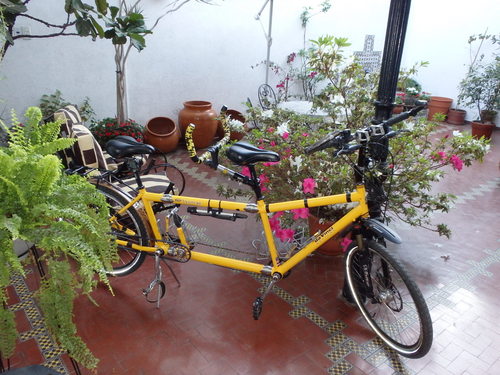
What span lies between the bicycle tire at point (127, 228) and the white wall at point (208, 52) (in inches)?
65.4

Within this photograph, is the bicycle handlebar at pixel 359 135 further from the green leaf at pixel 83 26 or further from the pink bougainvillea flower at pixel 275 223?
the green leaf at pixel 83 26

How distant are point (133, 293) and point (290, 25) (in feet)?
21.5

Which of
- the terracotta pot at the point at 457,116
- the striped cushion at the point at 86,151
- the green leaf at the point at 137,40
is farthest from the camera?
the terracotta pot at the point at 457,116

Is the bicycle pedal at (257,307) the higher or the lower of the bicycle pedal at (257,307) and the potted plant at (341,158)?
the lower

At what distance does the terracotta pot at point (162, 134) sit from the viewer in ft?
17.9

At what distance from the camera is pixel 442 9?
28.2 feet

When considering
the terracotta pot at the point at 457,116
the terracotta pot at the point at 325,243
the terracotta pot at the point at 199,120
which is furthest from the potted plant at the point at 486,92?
the terracotta pot at the point at 325,243

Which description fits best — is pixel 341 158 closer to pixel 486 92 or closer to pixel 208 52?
pixel 208 52

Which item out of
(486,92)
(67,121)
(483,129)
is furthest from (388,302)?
(486,92)

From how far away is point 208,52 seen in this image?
6.35m

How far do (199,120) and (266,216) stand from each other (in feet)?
13.0

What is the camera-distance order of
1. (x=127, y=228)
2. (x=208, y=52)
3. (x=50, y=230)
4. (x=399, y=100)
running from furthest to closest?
(x=208, y=52), (x=399, y=100), (x=127, y=228), (x=50, y=230)

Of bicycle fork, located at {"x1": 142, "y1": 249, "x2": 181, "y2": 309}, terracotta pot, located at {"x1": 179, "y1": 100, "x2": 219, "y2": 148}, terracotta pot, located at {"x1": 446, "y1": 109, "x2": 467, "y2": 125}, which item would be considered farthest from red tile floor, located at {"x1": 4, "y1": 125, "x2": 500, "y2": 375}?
terracotta pot, located at {"x1": 446, "y1": 109, "x2": 467, "y2": 125}

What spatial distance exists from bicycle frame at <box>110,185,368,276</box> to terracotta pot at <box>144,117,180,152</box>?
3.13 meters
